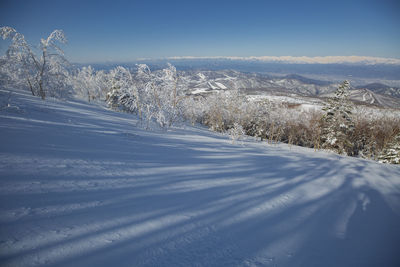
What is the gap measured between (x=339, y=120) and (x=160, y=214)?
2314cm

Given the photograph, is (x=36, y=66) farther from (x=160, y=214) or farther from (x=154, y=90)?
(x=160, y=214)

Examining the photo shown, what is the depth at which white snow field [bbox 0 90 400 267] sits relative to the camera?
6.08ft

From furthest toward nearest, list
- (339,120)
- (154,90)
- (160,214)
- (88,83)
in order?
(88,83) < (339,120) < (154,90) < (160,214)

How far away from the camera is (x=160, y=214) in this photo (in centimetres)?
259

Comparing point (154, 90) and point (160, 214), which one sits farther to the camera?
point (154, 90)

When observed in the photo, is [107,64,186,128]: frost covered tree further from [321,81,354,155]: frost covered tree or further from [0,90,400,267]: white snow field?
[321,81,354,155]: frost covered tree

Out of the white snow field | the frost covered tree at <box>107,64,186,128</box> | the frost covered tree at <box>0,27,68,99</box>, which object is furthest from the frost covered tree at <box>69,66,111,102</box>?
the white snow field

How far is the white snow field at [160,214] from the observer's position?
6.08 ft

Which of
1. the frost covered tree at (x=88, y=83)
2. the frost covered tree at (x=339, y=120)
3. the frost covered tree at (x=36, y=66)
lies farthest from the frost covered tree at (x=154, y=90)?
the frost covered tree at (x=88, y=83)

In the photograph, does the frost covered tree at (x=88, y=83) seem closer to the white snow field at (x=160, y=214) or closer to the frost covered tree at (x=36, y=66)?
the frost covered tree at (x=36, y=66)

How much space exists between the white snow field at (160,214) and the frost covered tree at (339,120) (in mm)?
17569

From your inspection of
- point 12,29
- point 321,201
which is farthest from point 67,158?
point 12,29

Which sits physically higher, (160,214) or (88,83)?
(88,83)

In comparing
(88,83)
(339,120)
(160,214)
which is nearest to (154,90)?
(160,214)
